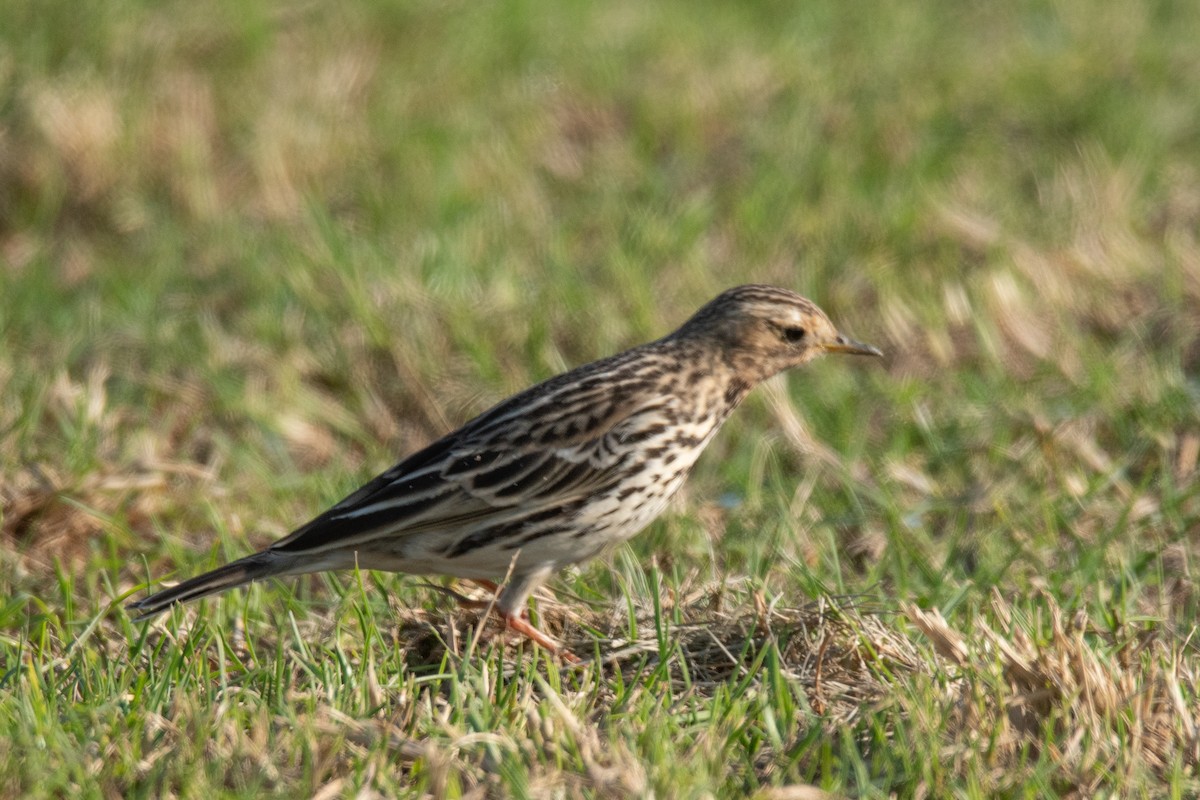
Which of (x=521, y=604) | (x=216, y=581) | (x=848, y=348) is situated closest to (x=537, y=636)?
(x=521, y=604)

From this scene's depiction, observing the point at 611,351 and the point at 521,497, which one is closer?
the point at 521,497

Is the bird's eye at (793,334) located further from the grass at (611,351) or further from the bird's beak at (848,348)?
the grass at (611,351)

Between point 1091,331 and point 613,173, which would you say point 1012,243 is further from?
point 613,173

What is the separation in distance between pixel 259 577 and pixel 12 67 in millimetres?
6302

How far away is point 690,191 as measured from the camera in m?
10.3

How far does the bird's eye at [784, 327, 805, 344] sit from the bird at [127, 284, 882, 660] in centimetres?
49

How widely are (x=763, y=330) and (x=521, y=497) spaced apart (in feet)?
3.74

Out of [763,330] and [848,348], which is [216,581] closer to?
[763,330]

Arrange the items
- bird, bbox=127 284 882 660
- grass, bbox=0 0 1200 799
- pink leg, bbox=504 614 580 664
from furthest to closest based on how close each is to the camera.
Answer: bird, bbox=127 284 882 660 → pink leg, bbox=504 614 580 664 → grass, bbox=0 0 1200 799

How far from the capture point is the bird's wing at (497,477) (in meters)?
5.47

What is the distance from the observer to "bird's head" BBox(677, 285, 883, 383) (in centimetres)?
612

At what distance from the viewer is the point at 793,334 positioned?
20.5 ft

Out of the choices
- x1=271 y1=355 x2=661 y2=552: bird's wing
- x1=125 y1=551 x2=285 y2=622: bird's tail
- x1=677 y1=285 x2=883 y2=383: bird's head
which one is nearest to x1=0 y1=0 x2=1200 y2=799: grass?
x1=125 y1=551 x2=285 y2=622: bird's tail

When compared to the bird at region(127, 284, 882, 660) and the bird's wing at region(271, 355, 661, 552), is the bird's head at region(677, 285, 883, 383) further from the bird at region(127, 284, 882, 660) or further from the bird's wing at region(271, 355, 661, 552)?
the bird's wing at region(271, 355, 661, 552)
